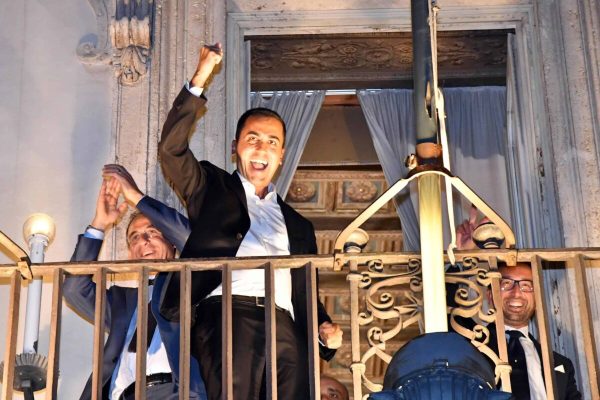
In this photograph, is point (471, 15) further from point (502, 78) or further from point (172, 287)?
point (172, 287)

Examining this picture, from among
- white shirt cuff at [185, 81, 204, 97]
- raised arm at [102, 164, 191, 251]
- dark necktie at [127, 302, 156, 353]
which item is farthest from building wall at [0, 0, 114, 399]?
white shirt cuff at [185, 81, 204, 97]

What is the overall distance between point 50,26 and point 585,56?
108 inches

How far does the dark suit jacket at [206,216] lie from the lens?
609cm

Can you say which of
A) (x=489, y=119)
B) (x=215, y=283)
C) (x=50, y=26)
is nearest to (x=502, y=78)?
(x=489, y=119)

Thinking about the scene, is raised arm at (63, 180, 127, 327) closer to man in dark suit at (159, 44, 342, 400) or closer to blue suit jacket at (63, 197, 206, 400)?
blue suit jacket at (63, 197, 206, 400)

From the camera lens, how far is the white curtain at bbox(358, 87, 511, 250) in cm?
813

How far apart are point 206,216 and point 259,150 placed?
42cm

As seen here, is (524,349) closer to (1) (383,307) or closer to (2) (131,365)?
(1) (383,307)

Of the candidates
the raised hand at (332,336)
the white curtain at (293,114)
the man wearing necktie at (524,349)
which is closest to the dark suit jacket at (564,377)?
the man wearing necktie at (524,349)

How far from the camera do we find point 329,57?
852cm

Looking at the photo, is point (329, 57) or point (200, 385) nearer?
Result: point (200, 385)

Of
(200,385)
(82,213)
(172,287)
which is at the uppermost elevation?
(82,213)

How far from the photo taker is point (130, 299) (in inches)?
257

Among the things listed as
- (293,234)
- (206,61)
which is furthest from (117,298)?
(206,61)
